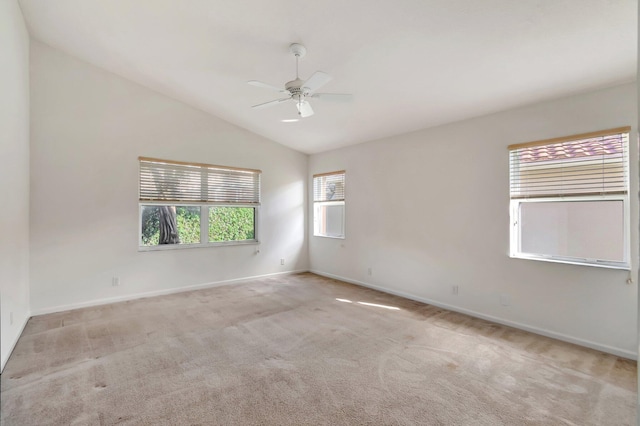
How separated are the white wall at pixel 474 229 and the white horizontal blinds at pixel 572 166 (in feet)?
0.27

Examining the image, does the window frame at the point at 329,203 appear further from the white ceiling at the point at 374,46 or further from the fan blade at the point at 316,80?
the fan blade at the point at 316,80

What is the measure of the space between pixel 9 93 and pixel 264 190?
355 centimetres

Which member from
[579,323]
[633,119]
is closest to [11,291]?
[579,323]

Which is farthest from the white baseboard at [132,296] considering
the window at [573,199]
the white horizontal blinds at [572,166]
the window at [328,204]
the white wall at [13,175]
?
the white horizontal blinds at [572,166]

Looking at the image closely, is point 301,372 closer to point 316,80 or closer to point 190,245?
point 316,80

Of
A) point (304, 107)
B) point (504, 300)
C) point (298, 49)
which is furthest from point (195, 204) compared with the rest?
point (504, 300)

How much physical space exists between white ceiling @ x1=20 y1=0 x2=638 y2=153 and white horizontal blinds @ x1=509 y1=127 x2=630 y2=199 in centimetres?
51

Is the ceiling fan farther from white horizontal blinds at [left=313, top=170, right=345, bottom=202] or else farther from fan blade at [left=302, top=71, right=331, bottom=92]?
white horizontal blinds at [left=313, top=170, right=345, bottom=202]

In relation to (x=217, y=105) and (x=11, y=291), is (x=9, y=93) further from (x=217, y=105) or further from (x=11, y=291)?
(x=217, y=105)

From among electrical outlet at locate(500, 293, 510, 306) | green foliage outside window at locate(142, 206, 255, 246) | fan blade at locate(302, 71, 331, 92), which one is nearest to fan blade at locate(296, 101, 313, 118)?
fan blade at locate(302, 71, 331, 92)

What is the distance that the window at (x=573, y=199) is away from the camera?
2773 millimetres

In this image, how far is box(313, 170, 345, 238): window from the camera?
18.7 ft

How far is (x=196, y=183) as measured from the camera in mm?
4930

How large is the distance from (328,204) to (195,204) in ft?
8.16
